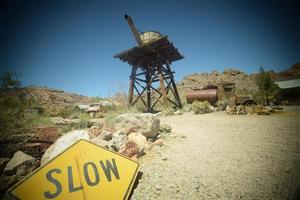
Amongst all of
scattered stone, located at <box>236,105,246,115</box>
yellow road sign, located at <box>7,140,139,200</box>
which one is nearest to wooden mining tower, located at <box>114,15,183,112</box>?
scattered stone, located at <box>236,105,246,115</box>

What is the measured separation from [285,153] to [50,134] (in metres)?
4.13

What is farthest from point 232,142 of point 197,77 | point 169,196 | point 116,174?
point 197,77

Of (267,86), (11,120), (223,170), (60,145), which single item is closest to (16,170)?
(60,145)

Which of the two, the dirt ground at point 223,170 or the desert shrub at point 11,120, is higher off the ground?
the desert shrub at point 11,120

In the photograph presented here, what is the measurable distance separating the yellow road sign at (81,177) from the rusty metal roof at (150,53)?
24.6 feet

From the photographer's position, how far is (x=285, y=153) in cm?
243

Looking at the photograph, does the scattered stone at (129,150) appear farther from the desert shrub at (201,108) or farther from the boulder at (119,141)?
the desert shrub at (201,108)

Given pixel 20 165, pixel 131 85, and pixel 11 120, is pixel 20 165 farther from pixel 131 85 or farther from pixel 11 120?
pixel 131 85

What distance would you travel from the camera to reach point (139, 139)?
3.02 m

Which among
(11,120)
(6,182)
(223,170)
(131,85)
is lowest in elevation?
(223,170)

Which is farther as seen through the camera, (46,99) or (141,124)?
(46,99)

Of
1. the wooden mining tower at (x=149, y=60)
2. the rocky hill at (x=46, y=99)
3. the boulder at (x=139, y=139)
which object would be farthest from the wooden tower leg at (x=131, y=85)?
the boulder at (x=139, y=139)

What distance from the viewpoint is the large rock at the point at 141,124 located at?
335cm

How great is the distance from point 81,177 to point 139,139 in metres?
1.64
